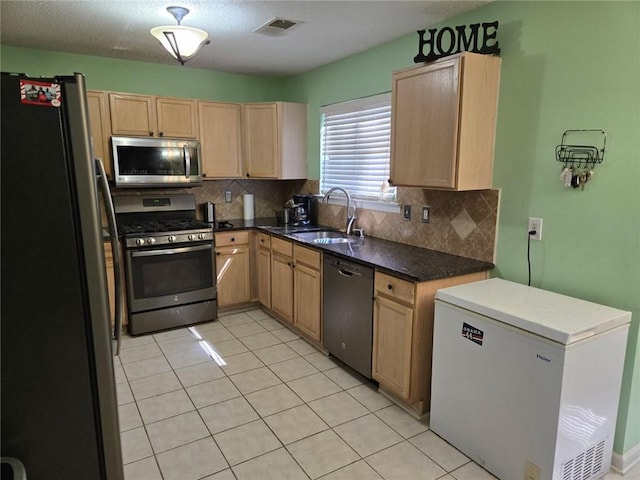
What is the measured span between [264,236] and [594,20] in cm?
300

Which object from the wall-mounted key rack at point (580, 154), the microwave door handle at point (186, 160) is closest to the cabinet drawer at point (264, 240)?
the microwave door handle at point (186, 160)

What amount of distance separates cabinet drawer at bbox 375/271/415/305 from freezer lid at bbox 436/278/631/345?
183 mm

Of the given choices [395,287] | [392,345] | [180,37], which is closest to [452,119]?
[395,287]

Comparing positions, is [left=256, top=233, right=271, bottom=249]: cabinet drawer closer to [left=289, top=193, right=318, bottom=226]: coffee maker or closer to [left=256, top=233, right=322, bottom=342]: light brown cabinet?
[left=256, top=233, right=322, bottom=342]: light brown cabinet

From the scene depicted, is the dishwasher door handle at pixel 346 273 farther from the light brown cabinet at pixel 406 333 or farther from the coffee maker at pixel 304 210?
the coffee maker at pixel 304 210

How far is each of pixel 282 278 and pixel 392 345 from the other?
153 centimetres

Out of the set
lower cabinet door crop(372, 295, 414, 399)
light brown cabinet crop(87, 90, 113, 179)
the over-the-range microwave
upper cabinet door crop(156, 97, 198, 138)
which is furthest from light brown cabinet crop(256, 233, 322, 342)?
light brown cabinet crop(87, 90, 113, 179)

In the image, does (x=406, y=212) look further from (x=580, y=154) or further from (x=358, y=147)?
(x=580, y=154)

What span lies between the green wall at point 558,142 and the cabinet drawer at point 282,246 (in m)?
1.75

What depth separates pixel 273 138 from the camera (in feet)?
14.5

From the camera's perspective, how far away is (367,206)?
374 centimetres

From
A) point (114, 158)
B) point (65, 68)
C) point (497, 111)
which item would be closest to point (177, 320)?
point (114, 158)

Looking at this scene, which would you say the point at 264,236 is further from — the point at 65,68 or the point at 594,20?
the point at 594,20

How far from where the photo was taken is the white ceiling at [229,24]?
2.61 m
